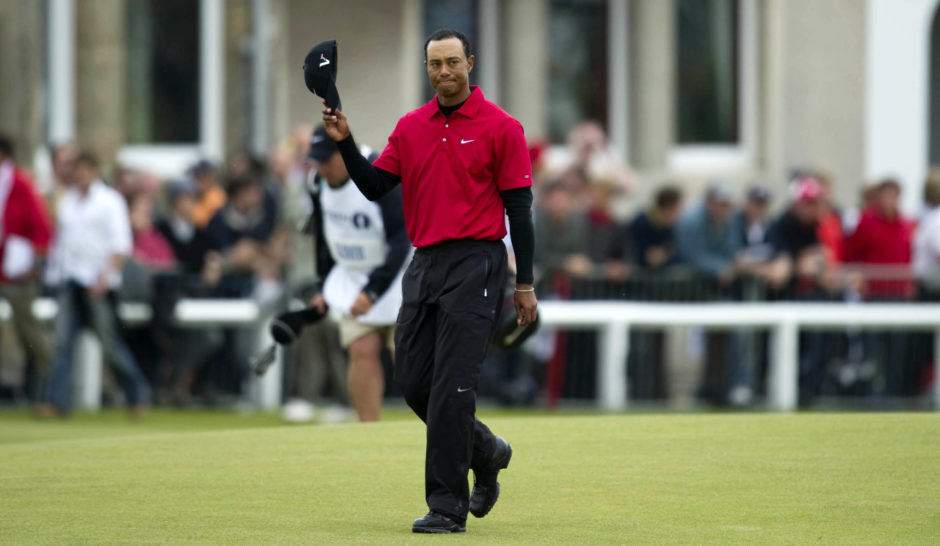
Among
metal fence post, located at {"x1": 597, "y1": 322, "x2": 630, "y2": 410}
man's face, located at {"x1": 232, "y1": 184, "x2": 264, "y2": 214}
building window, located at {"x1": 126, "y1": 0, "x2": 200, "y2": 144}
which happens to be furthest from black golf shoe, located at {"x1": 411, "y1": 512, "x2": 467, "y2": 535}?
building window, located at {"x1": 126, "y1": 0, "x2": 200, "y2": 144}

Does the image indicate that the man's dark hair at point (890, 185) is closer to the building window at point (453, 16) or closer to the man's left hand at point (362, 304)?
the building window at point (453, 16)

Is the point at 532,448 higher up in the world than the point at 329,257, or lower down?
lower down

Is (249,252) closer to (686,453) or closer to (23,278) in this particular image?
(23,278)

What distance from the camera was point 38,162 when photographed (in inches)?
862

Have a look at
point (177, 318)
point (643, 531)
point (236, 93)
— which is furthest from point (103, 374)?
point (643, 531)

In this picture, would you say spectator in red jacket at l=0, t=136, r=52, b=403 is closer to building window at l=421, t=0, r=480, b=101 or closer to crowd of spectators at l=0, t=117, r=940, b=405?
crowd of spectators at l=0, t=117, r=940, b=405

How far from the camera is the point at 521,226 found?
794 cm

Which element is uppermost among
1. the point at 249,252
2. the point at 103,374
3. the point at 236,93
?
the point at 236,93

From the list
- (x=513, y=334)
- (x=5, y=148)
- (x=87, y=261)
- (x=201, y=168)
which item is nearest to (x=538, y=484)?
(x=513, y=334)

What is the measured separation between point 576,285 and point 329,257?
5.97 m

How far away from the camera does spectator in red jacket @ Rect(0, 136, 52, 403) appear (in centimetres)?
1658

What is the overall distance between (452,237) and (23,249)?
380 inches

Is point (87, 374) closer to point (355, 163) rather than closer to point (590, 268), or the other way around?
point (590, 268)

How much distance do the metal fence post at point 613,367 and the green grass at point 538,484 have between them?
5367 millimetres
